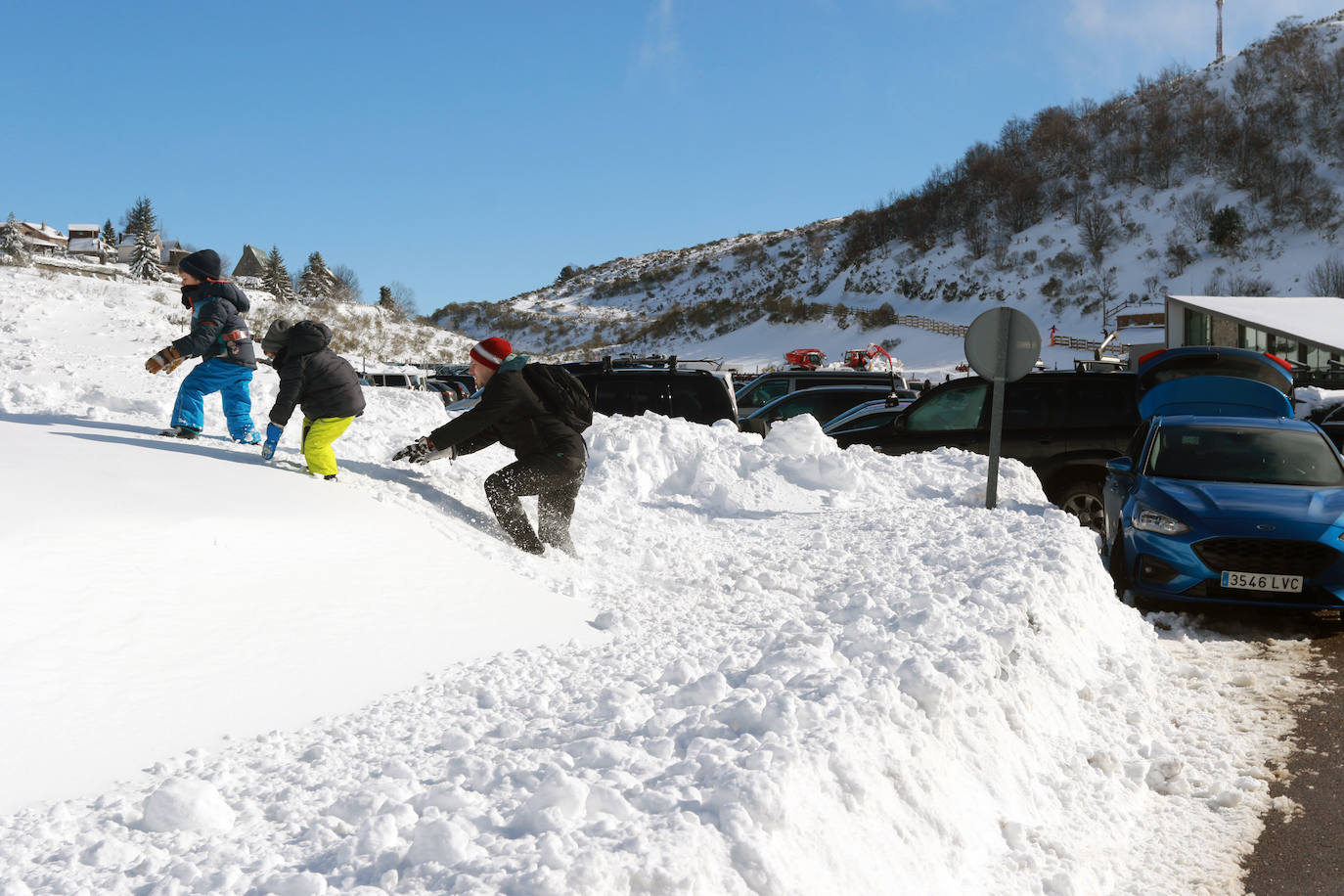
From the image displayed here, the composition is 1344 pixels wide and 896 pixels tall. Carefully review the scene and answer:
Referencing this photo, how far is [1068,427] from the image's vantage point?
1030 cm

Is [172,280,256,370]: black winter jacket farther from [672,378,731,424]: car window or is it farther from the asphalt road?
[672,378,731,424]: car window

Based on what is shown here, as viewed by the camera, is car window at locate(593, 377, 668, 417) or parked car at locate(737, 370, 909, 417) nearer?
car window at locate(593, 377, 668, 417)

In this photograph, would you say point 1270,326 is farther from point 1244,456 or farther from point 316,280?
point 316,280

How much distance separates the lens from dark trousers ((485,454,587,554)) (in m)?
6.47

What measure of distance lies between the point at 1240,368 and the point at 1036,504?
3799 millimetres

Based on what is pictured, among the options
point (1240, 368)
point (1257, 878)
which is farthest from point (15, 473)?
point (1240, 368)

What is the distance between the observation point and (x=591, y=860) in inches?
91.0

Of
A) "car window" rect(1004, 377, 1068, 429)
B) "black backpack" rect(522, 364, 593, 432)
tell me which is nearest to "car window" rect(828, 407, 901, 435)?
"car window" rect(1004, 377, 1068, 429)

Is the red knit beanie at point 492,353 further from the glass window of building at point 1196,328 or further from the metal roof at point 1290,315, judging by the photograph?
the glass window of building at point 1196,328

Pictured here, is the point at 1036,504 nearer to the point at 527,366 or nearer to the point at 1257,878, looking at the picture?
the point at 527,366

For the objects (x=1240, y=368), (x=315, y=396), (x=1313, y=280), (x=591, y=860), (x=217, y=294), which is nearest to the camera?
(x=591, y=860)

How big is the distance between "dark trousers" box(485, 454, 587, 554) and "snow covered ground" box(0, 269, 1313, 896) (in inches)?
11.4

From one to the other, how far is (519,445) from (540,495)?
39 cm

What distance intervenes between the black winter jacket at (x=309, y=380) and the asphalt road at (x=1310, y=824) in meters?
5.57
